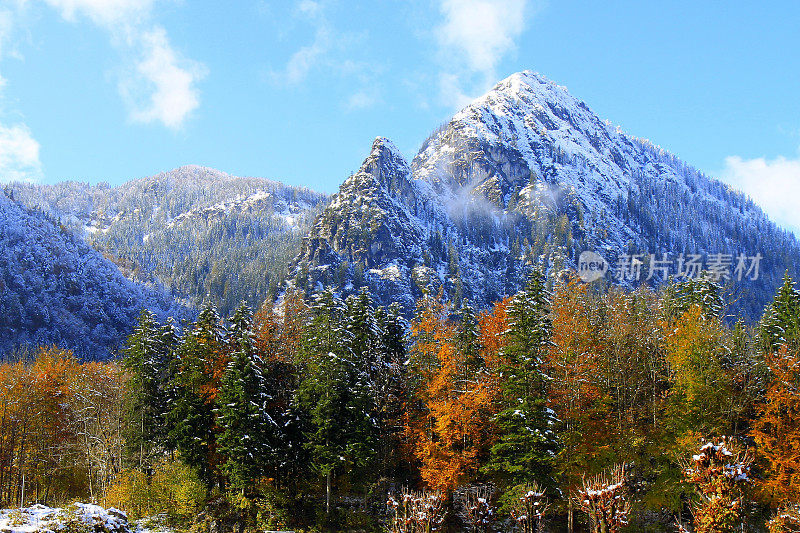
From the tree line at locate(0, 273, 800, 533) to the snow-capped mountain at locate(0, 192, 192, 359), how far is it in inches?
4446

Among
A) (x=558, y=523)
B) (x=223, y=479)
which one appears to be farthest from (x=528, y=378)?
(x=223, y=479)

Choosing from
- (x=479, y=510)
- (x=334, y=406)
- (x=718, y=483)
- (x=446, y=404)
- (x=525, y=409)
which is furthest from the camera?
(x=334, y=406)

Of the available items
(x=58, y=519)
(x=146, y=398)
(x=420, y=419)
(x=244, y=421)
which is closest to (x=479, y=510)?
(x=58, y=519)

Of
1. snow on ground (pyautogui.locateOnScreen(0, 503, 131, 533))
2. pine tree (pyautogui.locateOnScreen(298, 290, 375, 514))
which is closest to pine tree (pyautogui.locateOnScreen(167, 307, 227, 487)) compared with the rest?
pine tree (pyautogui.locateOnScreen(298, 290, 375, 514))

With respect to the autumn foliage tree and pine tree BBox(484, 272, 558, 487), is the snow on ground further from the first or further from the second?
pine tree BBox(484, 272, 558, 487)

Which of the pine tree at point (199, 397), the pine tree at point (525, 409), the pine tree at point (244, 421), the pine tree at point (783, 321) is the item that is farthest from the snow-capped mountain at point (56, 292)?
the pine tree at point (783, 321)

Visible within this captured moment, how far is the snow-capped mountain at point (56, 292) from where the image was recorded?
478ft

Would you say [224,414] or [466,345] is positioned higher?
[466,345]

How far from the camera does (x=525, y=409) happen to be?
113ft

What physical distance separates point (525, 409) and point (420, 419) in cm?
905

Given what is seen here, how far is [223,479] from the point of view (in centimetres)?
4181

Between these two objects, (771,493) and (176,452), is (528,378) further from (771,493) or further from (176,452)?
(176,452)

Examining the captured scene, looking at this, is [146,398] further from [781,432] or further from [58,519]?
[781,432]

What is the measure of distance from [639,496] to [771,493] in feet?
28.5
